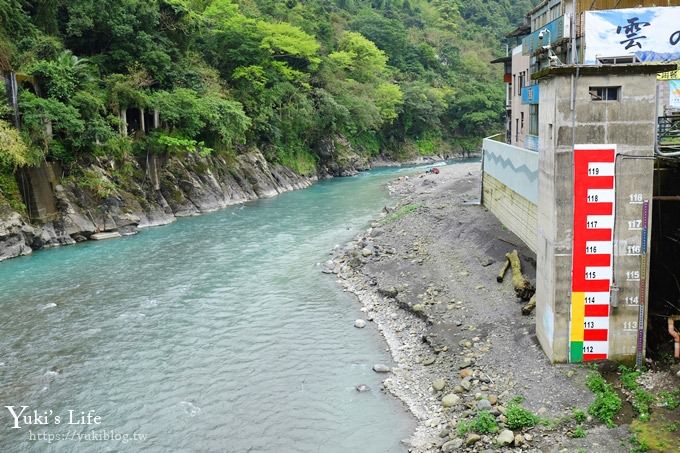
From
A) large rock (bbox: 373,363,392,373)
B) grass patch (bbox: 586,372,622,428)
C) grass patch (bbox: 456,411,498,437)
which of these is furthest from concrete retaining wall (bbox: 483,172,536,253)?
grass patch (bbox: 456,411,498,437)

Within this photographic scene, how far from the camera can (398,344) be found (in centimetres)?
1512

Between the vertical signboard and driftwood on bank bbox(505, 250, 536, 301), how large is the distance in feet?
11.2

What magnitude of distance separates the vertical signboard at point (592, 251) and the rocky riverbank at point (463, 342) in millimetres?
672

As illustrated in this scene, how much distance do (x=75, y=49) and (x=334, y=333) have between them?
29.8 meters

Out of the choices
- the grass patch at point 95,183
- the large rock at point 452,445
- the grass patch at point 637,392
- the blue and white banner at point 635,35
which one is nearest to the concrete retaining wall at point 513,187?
the blue and white banner at point 635,35

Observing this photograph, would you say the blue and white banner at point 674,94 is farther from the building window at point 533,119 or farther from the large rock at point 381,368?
the building window at point 533,119

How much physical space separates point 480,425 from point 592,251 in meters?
4.03

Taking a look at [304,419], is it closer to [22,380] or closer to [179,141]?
[22,380]

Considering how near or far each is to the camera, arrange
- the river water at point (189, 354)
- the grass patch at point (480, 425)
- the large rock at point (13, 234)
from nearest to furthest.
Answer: the grass patch at point (480, 425)
the river water at point (189, 354)
the large rock at point (13, 234)

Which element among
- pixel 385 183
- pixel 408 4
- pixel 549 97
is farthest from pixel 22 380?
pixel 408 4

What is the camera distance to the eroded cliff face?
26.7 meters

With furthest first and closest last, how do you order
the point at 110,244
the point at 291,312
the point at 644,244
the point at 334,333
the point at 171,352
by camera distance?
the point at 110,244, the point at 291,312, the point at 334,333, the point at 171,352, the point at 644,244

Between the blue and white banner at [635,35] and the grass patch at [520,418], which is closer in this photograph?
the grass patch at [520,418]

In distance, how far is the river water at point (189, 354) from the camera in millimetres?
11328
